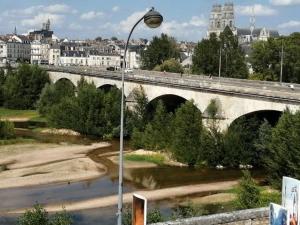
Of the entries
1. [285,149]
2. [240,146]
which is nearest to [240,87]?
[240,146]

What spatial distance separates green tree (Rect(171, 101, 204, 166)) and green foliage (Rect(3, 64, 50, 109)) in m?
47.2

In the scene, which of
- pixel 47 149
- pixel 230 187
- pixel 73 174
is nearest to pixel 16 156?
pixel 47 149

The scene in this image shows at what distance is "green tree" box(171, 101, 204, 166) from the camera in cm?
4698

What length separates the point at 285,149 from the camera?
1438 inches

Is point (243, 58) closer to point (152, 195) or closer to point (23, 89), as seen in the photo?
point (23, 89)

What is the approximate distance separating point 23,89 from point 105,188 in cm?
5719

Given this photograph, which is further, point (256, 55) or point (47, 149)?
point (256, 55)

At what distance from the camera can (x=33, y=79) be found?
93000mm

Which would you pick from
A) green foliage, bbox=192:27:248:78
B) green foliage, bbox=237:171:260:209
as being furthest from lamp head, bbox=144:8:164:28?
green foliage, bbox=192:27:248:78

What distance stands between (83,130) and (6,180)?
83.3 feet

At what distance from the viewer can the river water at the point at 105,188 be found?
3166cm

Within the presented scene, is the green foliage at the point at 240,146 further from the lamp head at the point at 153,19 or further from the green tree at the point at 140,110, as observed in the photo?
the lamp head at the point at 153,19

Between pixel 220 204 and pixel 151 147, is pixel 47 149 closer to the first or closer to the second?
pixel 151 147

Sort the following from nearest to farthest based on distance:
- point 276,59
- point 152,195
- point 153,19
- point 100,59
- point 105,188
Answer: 1. point 153,19
2. point 152,195
3. point 105,188
4. point 276,59
5. point 100,59
